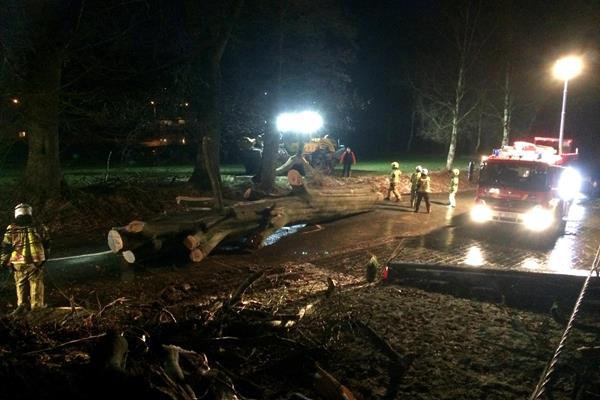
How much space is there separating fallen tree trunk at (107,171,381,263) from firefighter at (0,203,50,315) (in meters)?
2.29

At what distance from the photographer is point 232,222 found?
11234 millimetres

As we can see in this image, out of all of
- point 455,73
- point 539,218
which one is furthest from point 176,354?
point 455,73

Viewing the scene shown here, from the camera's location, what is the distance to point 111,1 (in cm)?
1150

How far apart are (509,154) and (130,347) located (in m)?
11.9

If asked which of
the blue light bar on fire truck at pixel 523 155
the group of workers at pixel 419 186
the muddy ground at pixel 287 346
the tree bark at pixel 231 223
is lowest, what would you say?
the muddy ground at pixel 287 346

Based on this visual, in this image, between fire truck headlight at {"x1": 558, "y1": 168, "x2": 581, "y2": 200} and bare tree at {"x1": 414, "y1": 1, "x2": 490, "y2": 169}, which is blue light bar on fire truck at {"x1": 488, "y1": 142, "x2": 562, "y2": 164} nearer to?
fire truck headlight at {"x1": 558, "y1": 168, "x2": 581, "y2": 200}

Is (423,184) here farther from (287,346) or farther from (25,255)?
(25,255)

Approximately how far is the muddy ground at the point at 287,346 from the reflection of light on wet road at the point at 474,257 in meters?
2.99

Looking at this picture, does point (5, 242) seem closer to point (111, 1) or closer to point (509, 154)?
point (111, 1)

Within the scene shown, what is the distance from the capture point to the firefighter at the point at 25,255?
6.97 m

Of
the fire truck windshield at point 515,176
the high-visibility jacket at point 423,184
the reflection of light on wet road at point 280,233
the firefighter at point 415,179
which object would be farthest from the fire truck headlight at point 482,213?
the reflection of light on wet road at point 280,233

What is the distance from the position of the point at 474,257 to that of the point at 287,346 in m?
6.88

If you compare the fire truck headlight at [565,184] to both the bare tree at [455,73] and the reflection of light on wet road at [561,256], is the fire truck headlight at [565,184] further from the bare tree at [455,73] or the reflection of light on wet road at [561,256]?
the bare tree at [455,73]

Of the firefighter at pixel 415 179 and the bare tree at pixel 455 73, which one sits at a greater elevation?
the bare tree at pixel 455 73
